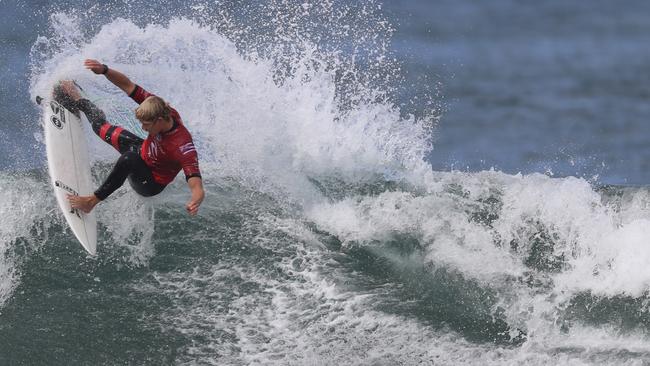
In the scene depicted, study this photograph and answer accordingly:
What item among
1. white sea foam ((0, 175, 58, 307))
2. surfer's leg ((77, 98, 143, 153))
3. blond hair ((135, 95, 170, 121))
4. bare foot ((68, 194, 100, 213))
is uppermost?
blond hair ((135, 95, 170, 121))

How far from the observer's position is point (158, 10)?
17953 mm

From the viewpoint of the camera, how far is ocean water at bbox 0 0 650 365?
349 inches

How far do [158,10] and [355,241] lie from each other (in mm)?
9100

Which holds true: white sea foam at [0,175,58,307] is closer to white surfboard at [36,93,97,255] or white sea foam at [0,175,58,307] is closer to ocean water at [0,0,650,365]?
ocean water at [0,0,650,365]

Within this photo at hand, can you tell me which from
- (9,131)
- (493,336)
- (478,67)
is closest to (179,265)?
(493,336)

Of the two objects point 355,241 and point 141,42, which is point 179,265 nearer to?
point 355,241

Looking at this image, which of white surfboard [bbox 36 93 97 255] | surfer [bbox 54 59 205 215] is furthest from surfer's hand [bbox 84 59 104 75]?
white surfboard [bbox 36 93 97 255]

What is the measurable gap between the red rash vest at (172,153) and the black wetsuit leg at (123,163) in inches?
3.3

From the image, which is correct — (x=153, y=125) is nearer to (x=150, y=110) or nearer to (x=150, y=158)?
(x=150, y=110)

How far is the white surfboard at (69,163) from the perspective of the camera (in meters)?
9.42

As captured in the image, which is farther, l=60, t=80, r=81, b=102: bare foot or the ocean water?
l=60, t=80, r=81, b=102: bare foot

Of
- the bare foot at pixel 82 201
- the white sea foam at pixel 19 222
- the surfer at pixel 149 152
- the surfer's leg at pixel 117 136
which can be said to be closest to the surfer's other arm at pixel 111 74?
the surfer at pixel 149 152

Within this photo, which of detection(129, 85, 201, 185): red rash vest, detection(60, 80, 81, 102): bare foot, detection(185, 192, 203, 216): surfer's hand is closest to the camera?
detection(185, 192, 203, 216): surfer's hand

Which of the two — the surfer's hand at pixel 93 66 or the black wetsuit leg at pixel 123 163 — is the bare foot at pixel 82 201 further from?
the surfer's hand at pixel 93 66
